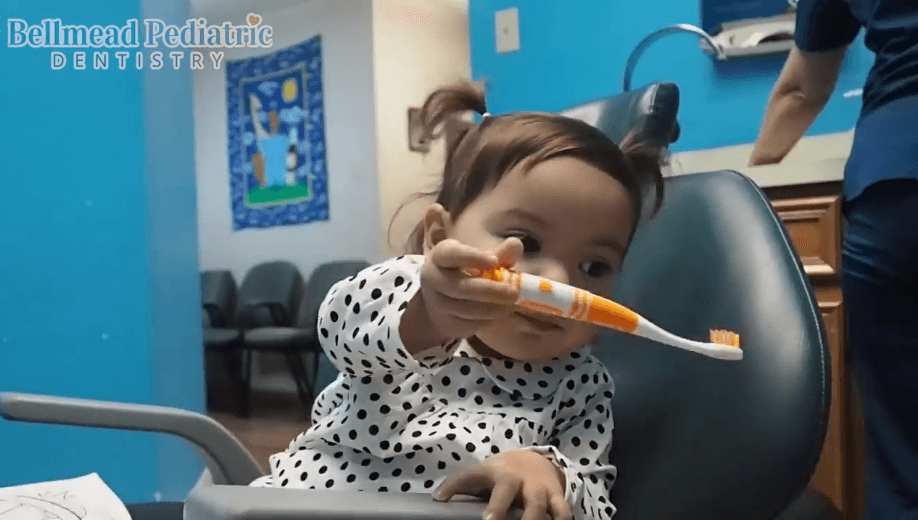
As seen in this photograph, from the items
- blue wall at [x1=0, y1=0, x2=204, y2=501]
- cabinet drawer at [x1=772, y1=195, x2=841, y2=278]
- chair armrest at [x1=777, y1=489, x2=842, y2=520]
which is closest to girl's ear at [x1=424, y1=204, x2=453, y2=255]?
chair armrest at [x1=777, y1=489, x2=842, y2=520]

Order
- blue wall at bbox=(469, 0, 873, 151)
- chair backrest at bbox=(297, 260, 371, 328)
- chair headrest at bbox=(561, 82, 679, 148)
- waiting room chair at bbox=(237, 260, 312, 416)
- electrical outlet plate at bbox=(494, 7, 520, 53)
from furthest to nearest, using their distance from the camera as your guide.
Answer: waiting room chair at bbox=(237, 260, 312, 416), chair backrest at bbox=(297, 260, 371, 328), electrical outlet plate at bbox=(494, 7, 520, 53), blue wall at bbox=(469, 0, 873, 151), chair headrest at bbox=(561, 82, 679, 148)

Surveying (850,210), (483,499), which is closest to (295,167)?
(850,210)

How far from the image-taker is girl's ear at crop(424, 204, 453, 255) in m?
0.64

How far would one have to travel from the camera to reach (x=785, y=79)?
105cm

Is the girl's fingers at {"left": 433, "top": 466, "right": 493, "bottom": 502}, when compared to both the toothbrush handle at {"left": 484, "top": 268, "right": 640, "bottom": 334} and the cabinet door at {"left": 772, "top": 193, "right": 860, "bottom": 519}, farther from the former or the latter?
the cabinet door at {"left": 772, "top": 193, "right": 860, "bottom": 519}

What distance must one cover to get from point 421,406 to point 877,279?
0.47m

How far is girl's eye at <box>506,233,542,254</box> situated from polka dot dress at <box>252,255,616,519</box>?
0.09m

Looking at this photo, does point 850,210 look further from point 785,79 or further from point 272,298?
point 272,298

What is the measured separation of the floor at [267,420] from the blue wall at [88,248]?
1.90 feet

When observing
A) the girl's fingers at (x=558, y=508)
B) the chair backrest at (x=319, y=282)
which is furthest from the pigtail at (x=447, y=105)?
the chair backrest at (x=319, y=282)

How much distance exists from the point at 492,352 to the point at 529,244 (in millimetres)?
136

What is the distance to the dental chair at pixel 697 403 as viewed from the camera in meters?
0.53

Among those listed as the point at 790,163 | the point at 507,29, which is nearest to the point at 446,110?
the point at 790,163

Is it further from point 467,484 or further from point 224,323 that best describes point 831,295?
point 224,323
